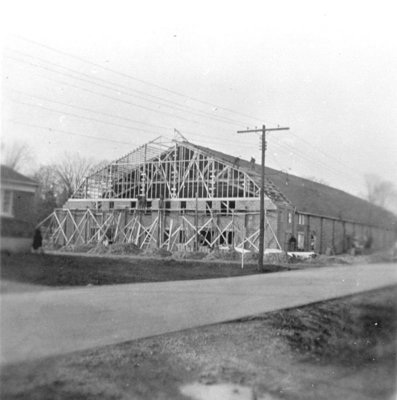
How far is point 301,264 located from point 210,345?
58.7 inches

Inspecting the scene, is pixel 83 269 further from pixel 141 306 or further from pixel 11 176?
pixel 141 306

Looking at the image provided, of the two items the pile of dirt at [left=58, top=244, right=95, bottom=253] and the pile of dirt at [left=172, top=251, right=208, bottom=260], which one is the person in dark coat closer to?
the pile of dirt at [left=58, top=244, right=95, bottom=253]

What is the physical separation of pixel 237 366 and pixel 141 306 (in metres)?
1.69

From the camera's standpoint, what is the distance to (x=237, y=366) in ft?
15.1

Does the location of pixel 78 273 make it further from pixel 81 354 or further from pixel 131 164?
pixel 81 354

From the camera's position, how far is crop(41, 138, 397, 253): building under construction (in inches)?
134

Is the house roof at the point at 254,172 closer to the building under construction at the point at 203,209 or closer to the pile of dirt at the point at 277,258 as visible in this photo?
the building under construction at the point at 203,209

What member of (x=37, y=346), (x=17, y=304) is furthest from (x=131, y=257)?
(x=17, y=304)

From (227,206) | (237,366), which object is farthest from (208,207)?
(237,366)

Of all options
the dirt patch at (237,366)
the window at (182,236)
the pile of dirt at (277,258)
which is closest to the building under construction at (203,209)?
the window at (182,236)

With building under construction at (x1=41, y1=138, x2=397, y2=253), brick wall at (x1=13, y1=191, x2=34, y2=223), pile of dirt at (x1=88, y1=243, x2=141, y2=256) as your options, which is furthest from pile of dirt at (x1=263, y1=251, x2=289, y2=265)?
brick wall at (x1=13, y1=191, x2=34, y2=223)

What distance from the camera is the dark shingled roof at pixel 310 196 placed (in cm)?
459

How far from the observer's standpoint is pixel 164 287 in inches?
276

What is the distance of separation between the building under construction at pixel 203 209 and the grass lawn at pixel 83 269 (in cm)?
15
